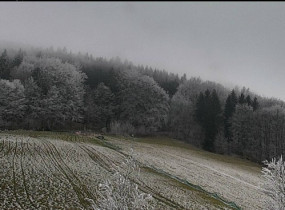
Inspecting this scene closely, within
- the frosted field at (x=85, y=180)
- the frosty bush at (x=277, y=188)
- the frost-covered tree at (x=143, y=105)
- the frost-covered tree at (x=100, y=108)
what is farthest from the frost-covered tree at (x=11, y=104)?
the frosty bush at (x=277, y=188)

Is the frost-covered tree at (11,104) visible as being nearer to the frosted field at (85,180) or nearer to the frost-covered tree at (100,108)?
the frost-covered tree at (100,108)

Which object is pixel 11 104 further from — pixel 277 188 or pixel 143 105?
pixel 277 188

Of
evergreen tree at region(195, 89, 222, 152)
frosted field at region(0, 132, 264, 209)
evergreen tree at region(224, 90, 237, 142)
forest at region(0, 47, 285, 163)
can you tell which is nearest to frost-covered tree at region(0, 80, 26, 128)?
forest at region(0, 47, 285, 163)

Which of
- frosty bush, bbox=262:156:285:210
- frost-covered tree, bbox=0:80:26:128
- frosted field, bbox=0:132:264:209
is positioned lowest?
frosted field, bbox=0:132:264:209

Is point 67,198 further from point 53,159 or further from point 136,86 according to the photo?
point 136,86

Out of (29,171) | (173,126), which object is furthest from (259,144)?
(29,171)

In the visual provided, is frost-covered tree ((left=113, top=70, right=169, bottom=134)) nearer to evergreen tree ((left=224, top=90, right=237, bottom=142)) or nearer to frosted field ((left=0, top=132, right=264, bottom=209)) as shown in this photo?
evergreen tree ((left=224, top=90, right=237, bottom=142))
